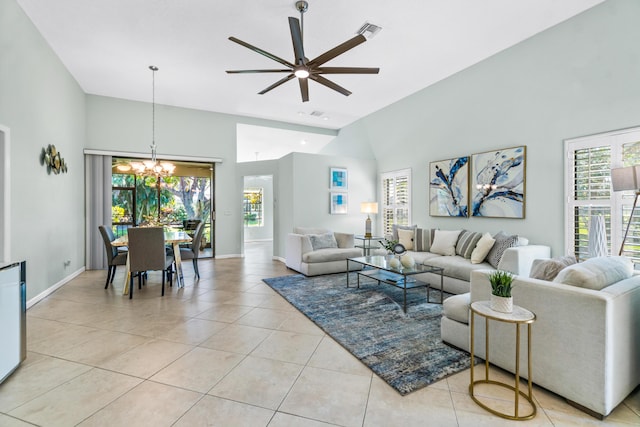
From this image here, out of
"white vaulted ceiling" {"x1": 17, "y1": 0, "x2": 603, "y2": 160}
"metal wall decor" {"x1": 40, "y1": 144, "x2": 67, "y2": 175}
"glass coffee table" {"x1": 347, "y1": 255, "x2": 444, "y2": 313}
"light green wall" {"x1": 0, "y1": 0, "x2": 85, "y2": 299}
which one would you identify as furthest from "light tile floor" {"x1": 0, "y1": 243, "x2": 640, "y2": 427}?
"white vaulted ceiling" {"x1": 17, "y1": 0, "x2": 603, "y2": 160}

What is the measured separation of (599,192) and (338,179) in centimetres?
442

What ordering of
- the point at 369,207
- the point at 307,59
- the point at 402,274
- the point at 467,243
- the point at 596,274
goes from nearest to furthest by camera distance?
the point at 596,274 → the point at 307,59 → the point at 402,274 → the point at 467,243 → the point at 369,207

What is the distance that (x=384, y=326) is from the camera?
2.89 m

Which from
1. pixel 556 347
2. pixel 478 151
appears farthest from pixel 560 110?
pixel 556 347

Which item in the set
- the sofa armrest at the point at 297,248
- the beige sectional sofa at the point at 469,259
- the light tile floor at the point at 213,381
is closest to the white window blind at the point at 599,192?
the beige sectional sofa at the point at 469,259

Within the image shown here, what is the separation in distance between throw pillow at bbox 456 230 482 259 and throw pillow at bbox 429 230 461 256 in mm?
73

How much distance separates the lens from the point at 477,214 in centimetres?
471

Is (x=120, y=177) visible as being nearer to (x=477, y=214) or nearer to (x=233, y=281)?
(x=233, y=281)

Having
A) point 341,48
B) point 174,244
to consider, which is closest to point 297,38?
point 341,48

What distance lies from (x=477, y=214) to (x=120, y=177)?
6910 millimetres

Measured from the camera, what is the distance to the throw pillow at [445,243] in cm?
459

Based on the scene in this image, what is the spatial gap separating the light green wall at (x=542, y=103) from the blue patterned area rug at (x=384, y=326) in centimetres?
188

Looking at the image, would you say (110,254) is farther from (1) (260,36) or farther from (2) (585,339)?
(2) (585,339)

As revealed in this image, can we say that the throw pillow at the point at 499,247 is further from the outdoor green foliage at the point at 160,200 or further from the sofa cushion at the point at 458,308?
the outdoor green foliage at the point at 160,200
